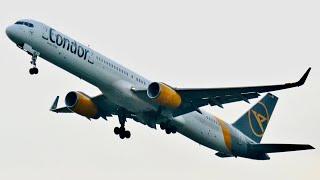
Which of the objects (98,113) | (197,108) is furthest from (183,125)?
(98,113)

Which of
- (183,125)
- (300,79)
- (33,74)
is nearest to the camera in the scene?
(300,79)

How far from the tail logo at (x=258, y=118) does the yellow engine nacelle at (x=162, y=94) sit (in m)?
13.3

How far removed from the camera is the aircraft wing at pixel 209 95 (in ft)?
169

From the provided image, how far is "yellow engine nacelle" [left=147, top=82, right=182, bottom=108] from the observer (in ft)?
170

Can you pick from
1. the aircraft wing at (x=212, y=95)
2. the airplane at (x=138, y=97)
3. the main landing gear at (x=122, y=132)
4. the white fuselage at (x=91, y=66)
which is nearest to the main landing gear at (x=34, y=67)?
the airplane at (x=138, y=97)

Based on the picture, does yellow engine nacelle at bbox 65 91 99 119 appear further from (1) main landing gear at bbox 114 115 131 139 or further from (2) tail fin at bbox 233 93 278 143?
(2) tail fin at bbox 233 93 278 143

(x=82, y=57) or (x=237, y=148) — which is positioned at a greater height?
(x=82, y=57)

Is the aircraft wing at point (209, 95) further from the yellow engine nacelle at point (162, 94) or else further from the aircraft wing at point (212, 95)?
the yellow engine nacelle at point (162, 94)

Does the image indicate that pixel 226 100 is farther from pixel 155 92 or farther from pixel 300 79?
pixel 300 79

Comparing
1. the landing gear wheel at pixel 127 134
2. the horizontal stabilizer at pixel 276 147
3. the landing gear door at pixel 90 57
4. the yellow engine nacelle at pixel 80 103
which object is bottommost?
the horizontal stabilizer at pixel 276 147

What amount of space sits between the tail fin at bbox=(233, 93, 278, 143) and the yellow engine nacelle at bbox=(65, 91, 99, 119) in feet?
41.2

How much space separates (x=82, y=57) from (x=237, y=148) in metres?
15.7

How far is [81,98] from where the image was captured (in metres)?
56.7

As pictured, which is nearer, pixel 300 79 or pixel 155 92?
pixel 300 79
